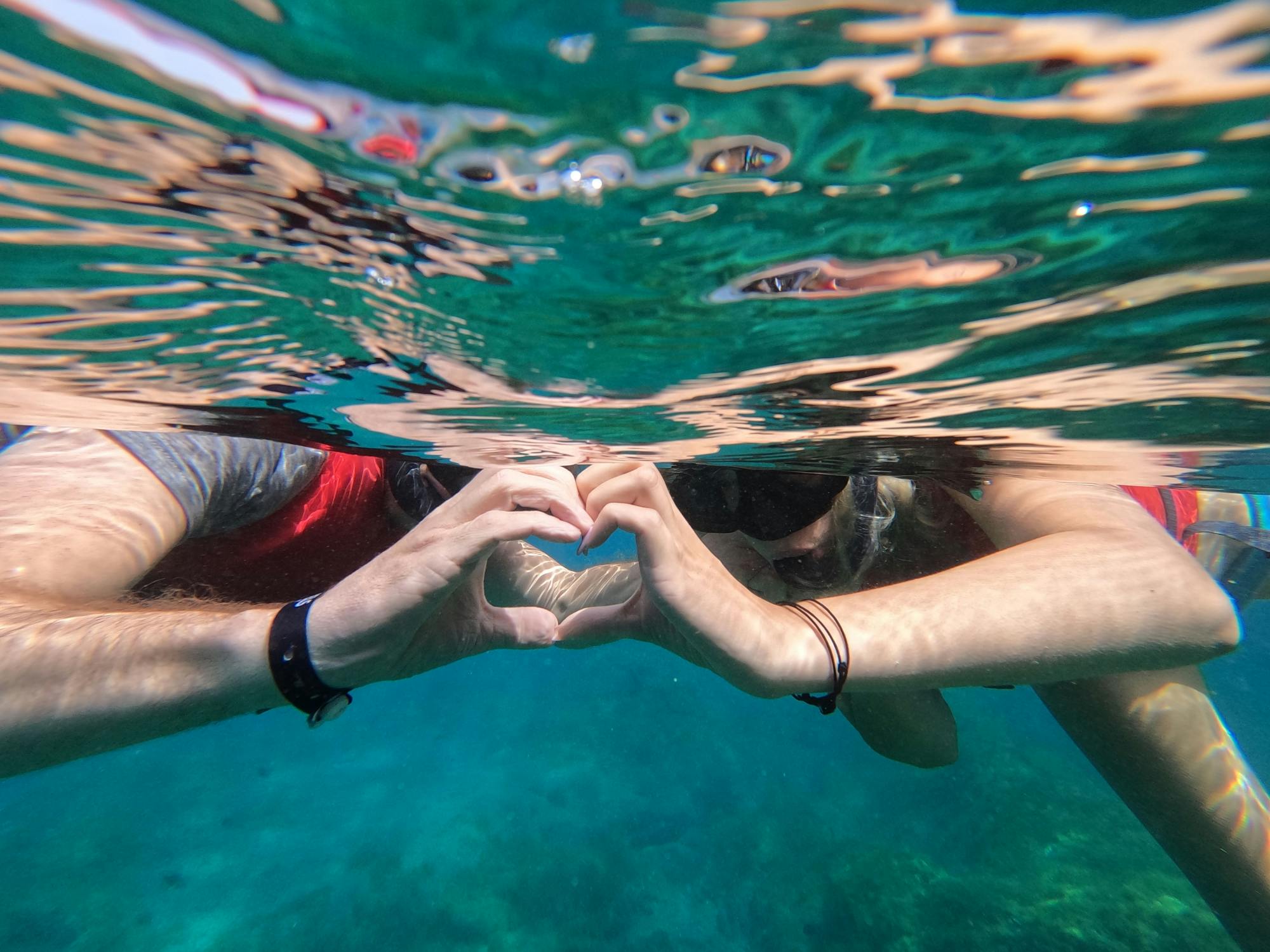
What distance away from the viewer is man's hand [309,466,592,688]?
2395mm

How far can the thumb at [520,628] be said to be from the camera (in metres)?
3.24

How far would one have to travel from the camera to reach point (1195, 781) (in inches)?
164

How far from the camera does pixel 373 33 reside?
1.26m

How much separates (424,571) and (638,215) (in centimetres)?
167

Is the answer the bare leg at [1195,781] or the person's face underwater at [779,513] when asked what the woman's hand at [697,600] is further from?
the bare leg at [1195,781]

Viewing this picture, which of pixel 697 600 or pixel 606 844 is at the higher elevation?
pixel 697 600

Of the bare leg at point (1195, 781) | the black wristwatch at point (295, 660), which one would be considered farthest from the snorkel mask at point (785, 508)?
the black wristwatch at point (295, 660)

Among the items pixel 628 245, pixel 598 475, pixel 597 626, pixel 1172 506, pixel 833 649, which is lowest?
pixel 597 626

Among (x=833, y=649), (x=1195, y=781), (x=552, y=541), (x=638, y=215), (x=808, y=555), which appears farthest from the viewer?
(x=808, y=555)

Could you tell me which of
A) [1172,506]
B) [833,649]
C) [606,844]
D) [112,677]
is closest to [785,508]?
[833,649]

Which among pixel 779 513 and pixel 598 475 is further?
pixel 779 513

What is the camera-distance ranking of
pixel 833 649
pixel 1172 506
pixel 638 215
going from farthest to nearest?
1. pixel 1172 506
2. pixel 833 649
3. pixel 638 215

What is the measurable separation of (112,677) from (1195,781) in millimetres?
6812

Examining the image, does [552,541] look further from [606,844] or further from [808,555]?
[606,844]
